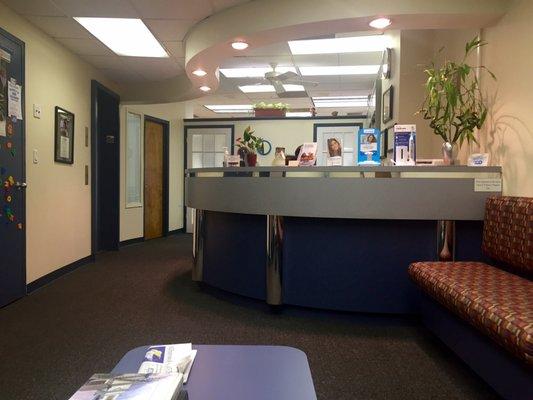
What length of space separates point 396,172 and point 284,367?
5.90 feet

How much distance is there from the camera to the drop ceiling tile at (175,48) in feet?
14.2

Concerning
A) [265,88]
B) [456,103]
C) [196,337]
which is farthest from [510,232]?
[265,88]

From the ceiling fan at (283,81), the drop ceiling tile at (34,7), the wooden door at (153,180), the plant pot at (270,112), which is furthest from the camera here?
the wooden door at (153,180)

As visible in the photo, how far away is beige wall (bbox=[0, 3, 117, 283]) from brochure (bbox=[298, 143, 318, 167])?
231cm

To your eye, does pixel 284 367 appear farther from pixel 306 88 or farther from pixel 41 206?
pixel 306 88

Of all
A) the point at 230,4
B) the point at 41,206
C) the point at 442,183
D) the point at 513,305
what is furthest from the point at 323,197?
the point at 41,206

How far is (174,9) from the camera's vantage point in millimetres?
3518

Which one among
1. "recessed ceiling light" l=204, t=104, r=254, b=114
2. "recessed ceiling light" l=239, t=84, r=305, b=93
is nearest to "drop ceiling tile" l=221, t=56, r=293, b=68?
"recessed ceiling light" l=239, t=84, r=305, b=93

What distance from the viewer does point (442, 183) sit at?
2.66m

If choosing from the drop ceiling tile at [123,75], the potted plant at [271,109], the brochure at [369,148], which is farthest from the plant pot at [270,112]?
the brochure at [369,148]

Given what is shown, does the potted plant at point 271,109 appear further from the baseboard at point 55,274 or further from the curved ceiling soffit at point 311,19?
the baseboard at point 55,274

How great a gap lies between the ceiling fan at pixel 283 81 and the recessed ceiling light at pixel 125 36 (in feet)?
5.34

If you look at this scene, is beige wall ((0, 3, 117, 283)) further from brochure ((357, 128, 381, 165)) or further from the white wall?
the white wall

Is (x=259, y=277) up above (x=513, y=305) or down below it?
below
